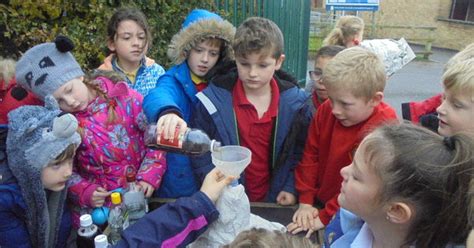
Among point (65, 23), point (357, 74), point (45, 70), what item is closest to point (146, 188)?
point (45, 70)

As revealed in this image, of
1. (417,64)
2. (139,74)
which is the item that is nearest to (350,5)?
(417,64)

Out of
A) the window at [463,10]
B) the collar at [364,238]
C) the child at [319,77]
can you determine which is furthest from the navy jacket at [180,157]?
the window at [463,10]

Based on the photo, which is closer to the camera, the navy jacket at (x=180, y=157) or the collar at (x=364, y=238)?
the collar at (x=364, y=238)

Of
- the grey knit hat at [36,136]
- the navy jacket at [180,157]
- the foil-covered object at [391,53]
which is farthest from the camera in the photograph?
the foil-covered object at [391,53]

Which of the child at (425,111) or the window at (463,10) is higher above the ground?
the child at (425,111)

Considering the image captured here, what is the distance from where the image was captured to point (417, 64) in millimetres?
15164

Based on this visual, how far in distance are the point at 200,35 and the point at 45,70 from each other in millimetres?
1017

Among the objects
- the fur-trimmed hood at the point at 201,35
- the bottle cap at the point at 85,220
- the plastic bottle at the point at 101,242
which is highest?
the fur-trimmed hood at the point at 201,35

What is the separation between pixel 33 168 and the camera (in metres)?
1.85

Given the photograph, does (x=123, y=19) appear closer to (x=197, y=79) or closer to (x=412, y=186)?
(x=197, y=79)

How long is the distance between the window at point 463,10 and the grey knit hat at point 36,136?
23.8 m

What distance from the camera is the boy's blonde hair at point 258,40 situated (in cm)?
239

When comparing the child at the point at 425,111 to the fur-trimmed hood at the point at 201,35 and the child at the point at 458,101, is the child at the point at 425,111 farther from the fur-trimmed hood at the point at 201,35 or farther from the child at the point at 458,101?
the fur-trimmed hood at the point at 201,35

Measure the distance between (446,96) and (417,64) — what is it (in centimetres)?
1440
